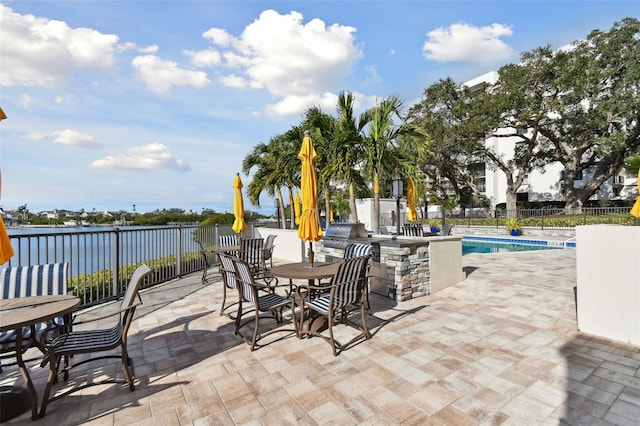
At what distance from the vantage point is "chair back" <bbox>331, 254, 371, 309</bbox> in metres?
3.58

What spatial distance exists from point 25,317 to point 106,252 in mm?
3582

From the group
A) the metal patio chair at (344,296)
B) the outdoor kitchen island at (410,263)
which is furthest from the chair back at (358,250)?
the metal patio chair at (344,296)

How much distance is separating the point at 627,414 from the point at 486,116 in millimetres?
22928

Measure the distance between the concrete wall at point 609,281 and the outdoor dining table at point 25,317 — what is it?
551 centimetres

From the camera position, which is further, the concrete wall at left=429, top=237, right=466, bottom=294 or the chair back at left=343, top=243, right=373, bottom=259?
the concrete wall at left=429, top=237, right=466, bottom=294

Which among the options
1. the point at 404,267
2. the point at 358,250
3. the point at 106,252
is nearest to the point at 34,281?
the point at 106,252

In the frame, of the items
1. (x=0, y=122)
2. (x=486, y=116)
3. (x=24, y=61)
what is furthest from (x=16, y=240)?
(x=486, y=116)

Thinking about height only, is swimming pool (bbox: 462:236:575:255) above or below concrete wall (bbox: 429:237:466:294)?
below

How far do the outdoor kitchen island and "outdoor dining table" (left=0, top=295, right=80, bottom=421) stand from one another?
14.5ft

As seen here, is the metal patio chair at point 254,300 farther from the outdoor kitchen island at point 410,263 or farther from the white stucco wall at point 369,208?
the white stucco wall at point 369,208

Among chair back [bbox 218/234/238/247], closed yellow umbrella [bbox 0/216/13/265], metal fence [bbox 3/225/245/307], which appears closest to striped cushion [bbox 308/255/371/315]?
closed yellow umbrella [bbox 0/216/13/265]

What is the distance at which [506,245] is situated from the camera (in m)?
15.7

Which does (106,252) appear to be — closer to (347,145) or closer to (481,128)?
Answer: (347,145)

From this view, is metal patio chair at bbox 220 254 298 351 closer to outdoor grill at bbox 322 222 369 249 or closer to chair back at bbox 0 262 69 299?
chair back at bbox 0 262 69 299
